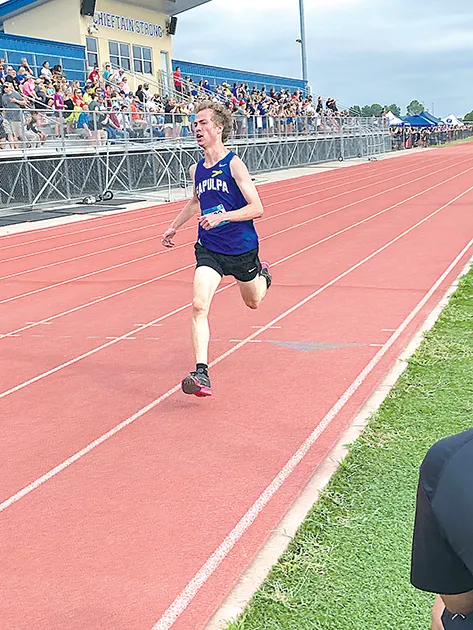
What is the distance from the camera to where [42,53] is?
3153cm

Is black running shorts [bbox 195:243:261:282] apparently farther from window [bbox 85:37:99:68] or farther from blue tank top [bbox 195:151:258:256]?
window [bbox 85:37:99:68]

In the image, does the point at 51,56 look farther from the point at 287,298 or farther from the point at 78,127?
the point at 287,298

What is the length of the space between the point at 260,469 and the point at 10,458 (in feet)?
5.09

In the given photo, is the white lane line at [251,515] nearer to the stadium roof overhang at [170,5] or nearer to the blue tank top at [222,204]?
the blue tank top at [222,204]

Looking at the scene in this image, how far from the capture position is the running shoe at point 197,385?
18.0 ft

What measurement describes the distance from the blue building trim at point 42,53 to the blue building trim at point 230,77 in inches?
336

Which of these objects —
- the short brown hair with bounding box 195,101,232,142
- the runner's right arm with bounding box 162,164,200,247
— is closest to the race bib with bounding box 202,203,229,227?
the runner's right arm with bounding box 162,164,200,247

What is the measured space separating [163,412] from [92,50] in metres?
32.8

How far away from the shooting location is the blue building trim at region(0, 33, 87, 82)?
3006cm

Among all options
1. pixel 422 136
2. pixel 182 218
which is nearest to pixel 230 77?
pixel 422 136

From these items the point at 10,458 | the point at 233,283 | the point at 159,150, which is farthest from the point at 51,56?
the point at 10,458

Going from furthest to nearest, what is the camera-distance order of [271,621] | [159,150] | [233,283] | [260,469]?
[159,150]
[233,283]
[260,469]
[271,621]

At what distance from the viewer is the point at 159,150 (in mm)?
27188

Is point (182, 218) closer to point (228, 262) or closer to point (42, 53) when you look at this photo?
point (228, 262)
